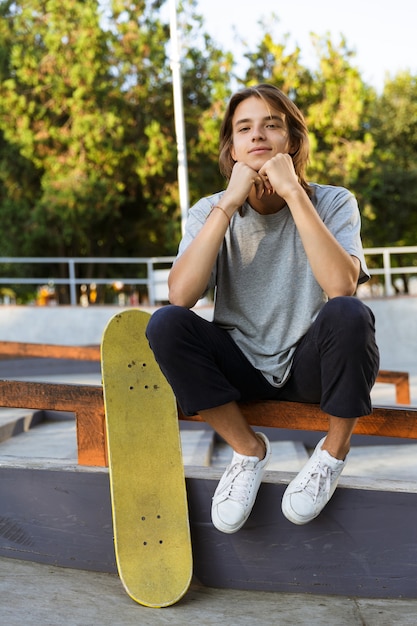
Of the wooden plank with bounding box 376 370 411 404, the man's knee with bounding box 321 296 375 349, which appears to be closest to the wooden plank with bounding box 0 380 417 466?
the man's knee with bounding box 321 296 375 349

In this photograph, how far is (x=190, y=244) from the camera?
2.43 meters

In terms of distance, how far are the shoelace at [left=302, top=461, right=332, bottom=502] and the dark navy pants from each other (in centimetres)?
20

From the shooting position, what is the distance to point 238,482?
2.34 m

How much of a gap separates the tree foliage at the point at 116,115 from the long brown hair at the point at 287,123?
1698cm

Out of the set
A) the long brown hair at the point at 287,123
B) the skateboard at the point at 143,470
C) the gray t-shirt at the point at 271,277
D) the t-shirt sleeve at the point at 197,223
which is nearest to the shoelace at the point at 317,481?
the gray t-shirt at the point at 271,277

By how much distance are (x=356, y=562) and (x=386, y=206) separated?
23.4 m

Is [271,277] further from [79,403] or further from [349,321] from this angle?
[79,403]

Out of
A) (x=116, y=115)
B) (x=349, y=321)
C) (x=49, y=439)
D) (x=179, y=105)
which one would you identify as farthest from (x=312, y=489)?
(x=116, y=115)

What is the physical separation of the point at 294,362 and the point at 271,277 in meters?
0.31

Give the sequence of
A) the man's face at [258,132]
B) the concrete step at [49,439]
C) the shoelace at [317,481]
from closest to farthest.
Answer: the shoelace at [317,481], the man's face at [258,132], the concrete step at [49,439]

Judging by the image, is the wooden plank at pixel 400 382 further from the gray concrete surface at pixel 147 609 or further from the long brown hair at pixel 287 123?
the gray concrete surface at pixel 147 609

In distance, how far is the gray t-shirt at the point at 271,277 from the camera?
245 cm

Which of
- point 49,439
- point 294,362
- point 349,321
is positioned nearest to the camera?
point 349,321

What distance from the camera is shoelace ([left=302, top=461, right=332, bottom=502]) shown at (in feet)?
7.39
